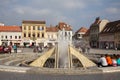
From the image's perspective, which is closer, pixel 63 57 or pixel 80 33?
pixel 63 57

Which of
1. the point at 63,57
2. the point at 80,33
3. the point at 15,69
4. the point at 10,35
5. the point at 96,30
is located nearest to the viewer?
the point at 15,69

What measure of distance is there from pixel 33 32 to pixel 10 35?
27.4 feet

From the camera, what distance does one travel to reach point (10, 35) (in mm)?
99062

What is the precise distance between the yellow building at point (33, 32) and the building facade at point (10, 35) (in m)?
1.94

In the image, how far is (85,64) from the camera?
22.5m

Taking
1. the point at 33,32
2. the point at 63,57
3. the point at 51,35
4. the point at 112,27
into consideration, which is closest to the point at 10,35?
the point at 33,32

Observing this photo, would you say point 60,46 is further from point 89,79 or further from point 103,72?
point 89,79

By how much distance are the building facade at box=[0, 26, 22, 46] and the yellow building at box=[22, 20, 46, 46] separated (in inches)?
76.2

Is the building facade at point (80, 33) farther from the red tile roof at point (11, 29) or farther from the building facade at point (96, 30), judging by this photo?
the red tile roof at point (11, 29)

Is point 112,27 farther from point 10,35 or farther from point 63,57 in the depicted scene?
point 63,57

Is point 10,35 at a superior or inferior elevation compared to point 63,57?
superior

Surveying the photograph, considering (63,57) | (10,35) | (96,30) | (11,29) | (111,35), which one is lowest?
(63,57)

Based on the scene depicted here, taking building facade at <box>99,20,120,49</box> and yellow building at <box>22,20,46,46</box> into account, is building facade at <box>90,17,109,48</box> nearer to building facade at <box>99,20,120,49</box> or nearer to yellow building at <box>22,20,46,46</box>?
building facade at <box>99,20,120,49</box>

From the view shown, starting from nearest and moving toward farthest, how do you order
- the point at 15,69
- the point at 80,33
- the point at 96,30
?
the point at 15,69 < the point at 96,30 < the point at 80,33
